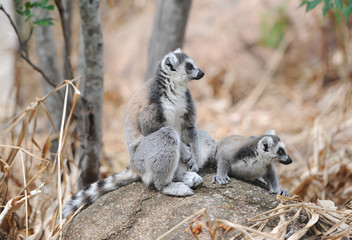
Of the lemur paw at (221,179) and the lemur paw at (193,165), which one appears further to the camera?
the lemur paw at (193,165)

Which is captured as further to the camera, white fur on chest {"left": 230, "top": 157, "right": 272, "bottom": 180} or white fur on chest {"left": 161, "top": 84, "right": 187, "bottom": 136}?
white fur on chest {"left": 230, "top": 157, "right": 272, "bottom": 180}

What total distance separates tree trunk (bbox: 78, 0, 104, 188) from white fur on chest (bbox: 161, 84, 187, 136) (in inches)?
46.5

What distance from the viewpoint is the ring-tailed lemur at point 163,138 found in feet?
11.2

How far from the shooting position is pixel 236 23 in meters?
10.2

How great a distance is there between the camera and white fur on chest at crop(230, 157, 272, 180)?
392cm

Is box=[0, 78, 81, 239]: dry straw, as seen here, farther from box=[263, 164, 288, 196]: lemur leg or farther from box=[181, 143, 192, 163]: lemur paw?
box=[263, 164, 288, 196]: lemur leg

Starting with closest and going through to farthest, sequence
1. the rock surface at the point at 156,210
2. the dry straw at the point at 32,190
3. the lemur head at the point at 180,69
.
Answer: the rock surface at the point at 156,210 < the dry straw at the point at 32,190 < the lemur head at the point at 180,69

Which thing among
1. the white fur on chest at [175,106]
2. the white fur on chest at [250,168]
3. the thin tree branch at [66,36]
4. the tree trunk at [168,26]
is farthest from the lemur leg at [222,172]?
the thin tree branch at [66,36]

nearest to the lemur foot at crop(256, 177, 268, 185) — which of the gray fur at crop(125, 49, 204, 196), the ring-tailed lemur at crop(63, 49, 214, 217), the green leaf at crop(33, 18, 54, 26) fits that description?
the ring-tailed lemur at crop(63, 49, 214, 217)

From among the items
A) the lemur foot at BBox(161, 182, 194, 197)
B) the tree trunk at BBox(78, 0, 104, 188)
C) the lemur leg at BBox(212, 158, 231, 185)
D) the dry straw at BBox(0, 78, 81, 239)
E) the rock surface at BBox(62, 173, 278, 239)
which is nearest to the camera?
the rock surface at BBox(62, 173, 278, 239)

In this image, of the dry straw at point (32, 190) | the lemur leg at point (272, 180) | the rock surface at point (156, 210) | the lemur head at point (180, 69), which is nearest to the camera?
the rock surface at point (156, 210)

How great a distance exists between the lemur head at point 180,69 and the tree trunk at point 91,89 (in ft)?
3.23

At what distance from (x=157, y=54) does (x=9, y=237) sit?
312 cm

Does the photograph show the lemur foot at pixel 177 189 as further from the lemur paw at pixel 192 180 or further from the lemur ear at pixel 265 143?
the lemur ear at pixel 265 143
